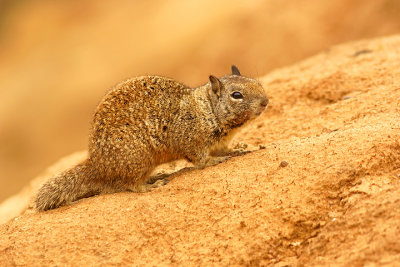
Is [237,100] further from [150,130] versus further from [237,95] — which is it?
[150,130]

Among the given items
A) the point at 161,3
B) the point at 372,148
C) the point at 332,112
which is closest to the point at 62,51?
the point at 161,3

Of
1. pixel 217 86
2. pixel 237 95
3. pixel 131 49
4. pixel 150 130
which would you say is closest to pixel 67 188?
pixel 150 130

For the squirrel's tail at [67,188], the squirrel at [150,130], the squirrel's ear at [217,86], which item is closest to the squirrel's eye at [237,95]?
the squirrel at [150,130]

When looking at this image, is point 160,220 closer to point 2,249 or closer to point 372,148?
point 2,249

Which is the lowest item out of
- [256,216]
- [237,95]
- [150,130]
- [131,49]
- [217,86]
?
[256,216]

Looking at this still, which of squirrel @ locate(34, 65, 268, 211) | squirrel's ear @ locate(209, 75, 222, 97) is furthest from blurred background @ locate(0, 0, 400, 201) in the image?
squirrel's ear @ locate(209, 75, 222, 97)

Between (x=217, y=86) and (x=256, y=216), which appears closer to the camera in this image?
(x=256, y=216)
